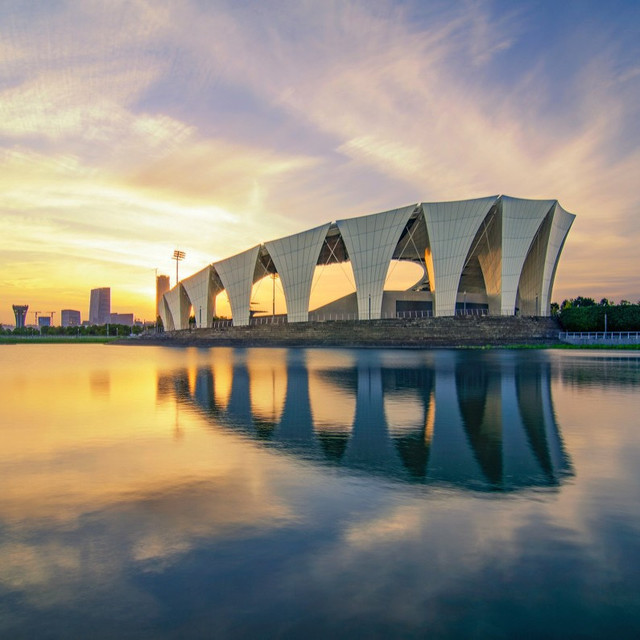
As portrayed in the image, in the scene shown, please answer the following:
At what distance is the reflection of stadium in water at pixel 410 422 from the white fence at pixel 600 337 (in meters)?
35.8

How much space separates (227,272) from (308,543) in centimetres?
7862

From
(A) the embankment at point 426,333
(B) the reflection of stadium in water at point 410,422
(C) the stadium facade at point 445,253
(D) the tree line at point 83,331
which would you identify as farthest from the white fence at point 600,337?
(D) the tree line at point 83,331

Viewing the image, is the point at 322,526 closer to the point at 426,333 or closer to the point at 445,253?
the point at 426,333

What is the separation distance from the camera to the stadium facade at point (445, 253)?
55000 millimetres

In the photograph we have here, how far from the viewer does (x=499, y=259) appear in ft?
189

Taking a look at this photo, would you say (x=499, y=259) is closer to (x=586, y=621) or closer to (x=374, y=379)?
(x=374, y=379)

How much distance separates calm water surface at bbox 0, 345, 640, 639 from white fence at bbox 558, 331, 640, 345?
44.7 meters

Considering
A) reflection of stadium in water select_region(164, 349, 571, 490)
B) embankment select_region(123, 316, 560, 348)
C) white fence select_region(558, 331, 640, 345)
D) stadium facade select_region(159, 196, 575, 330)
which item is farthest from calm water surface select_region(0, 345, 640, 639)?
stadium facade select_region(159, 196, 575, 330)

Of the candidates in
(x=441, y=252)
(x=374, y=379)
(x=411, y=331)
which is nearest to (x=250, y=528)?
(x=374, y=379)

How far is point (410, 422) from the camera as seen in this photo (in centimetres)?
1088

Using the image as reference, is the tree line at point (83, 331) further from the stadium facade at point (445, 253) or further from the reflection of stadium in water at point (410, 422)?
the reflection of stadium in water at point (410, 422)

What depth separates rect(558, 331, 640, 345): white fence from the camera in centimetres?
5106

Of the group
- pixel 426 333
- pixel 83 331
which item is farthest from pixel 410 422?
pixel 83 331

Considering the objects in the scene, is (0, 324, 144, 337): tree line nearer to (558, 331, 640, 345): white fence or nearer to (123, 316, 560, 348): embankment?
(123, 316, 560, 348): embankment
